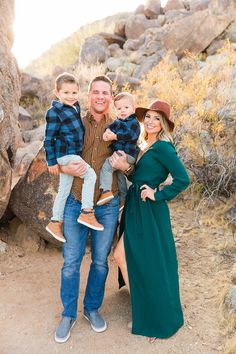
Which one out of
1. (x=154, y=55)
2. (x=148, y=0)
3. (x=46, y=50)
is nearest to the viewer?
(x=154, y=55)

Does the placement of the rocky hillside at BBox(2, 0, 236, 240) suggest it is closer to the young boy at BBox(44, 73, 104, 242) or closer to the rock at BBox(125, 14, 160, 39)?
the rock at BBox(125, 14, 160, 39)

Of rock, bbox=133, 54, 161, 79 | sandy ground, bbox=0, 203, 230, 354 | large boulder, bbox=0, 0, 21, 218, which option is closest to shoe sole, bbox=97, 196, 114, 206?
sandy ground, bbox=0, 203, 230, 354

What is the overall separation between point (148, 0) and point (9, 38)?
1454 cm

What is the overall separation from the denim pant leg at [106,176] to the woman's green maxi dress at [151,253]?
0.25 metres

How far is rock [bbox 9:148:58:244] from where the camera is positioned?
17.5 ft

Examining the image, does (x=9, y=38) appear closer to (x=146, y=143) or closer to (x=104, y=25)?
(x=146, y=143)

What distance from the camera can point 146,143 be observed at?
3803 millimetres

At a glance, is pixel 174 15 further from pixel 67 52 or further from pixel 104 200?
pixel 104 200

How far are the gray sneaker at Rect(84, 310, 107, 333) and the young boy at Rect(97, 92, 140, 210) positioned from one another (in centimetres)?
112

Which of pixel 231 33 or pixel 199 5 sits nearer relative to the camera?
pixel 231 33

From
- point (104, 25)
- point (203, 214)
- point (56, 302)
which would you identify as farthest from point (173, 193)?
point (104, 25)

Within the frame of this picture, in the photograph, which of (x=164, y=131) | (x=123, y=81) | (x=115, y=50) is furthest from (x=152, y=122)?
(x=115, y=50)

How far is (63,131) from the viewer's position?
3.51 metres

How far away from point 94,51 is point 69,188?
12.9 m
